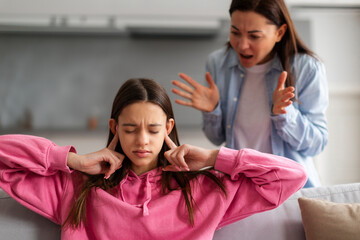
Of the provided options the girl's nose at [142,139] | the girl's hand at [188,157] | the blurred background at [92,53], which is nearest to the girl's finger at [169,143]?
the girl's hand at [188,157]

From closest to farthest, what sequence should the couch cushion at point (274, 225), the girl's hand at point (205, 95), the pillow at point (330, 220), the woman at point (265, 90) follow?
the pillow at point (330, 220)
the couch cushion at point (274, 225)
the woman at point (265, 90)
the girl's hand at point (205, 95)

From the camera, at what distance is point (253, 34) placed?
1540 mm

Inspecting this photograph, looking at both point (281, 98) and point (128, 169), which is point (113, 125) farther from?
point (281, 98)

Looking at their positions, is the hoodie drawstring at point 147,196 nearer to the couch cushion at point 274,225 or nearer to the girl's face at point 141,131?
the girl's face at point 141,131

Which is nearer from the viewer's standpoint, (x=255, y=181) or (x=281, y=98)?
(x=255, y=181)

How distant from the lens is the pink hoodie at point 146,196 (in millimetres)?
1242

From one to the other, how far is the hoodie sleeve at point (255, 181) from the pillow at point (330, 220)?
105 mm

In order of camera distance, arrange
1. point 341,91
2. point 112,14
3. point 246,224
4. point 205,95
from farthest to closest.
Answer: point 341,91 < point 112,14 < point 205,95 < point 246,224

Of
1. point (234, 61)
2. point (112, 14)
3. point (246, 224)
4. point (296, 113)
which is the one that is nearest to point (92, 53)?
point (112, 14)

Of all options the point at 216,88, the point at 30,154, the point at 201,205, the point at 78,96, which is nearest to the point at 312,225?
the point at 201,205

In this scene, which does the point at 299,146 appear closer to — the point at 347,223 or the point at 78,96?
the point at 347,223

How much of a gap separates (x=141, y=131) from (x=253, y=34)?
2.07 feet

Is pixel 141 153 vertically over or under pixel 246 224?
over

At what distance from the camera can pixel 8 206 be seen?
4.35 feet
